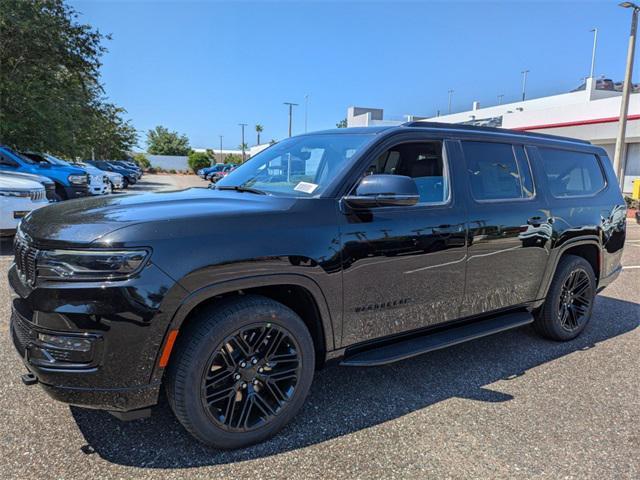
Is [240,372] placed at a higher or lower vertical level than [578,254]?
lower

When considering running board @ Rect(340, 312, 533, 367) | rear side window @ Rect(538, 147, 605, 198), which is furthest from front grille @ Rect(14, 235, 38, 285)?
rear side window @ Rect(538, 147, 605, 198)

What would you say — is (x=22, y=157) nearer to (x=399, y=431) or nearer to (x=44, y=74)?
(x=44, y=74)

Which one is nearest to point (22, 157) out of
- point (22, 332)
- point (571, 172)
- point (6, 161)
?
point (6, 161)

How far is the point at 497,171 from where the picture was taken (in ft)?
12.5

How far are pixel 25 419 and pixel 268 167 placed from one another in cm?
234

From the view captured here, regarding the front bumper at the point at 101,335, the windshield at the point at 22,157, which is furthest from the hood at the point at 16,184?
the front bumper at the point at 101,335

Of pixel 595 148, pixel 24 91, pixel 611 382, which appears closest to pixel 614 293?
pixel 595 148

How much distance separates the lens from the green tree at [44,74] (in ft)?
52.3

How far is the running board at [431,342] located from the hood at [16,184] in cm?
715

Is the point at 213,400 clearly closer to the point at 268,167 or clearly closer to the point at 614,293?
the point at 268,167

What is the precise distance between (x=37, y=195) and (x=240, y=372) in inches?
279

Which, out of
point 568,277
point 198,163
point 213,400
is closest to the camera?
point 213,400

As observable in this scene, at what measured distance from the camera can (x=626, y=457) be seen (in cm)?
267

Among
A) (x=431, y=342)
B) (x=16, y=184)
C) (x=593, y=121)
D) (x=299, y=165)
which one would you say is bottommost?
(x=431, y=342)
